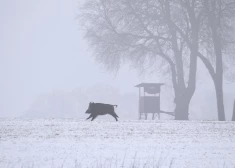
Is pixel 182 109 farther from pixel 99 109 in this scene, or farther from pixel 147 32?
pixel 99 109

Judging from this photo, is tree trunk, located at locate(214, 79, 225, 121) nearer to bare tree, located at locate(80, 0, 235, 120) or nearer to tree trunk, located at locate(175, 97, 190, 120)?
bare tree, located at locate(80, 0, 235, 120)

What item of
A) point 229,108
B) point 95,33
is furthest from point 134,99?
point 95,33

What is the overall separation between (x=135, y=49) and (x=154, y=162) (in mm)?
26230

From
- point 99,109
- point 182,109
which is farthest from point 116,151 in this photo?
point 182,109

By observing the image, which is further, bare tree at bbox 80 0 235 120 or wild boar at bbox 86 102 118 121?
bare tree at bbox 80 0 235 120

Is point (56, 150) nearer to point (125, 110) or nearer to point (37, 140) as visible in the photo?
point (37, 140)

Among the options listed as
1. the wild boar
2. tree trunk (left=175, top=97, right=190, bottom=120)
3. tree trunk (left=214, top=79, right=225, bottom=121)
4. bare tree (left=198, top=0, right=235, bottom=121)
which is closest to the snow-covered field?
the wild boar

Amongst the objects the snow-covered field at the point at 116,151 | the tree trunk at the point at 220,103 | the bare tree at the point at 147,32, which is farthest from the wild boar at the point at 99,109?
the bare tree at the point at 147,32

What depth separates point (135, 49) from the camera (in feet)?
114

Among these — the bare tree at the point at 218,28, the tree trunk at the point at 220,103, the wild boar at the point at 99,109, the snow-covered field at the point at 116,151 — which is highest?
the bare tree at the point at 218,28

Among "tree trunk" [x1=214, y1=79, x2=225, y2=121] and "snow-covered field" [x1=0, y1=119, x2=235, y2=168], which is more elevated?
"tree trunk" [x1=214, y1=79, x2=225, y2=121]

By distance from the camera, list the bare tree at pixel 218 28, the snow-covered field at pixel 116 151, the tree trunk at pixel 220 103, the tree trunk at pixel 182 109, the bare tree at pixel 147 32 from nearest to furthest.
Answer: the snow-covered field at pixel 116 151, the tree trunk at pixel 220 103, the bare tree at pixel 218 28, the bare tree at pixel 147 32, the tree trunk at pixel 182 109

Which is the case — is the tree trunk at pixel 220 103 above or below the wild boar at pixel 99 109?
above

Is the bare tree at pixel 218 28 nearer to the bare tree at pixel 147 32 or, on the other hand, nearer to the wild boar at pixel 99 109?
the bare tree at pixel 147 32
